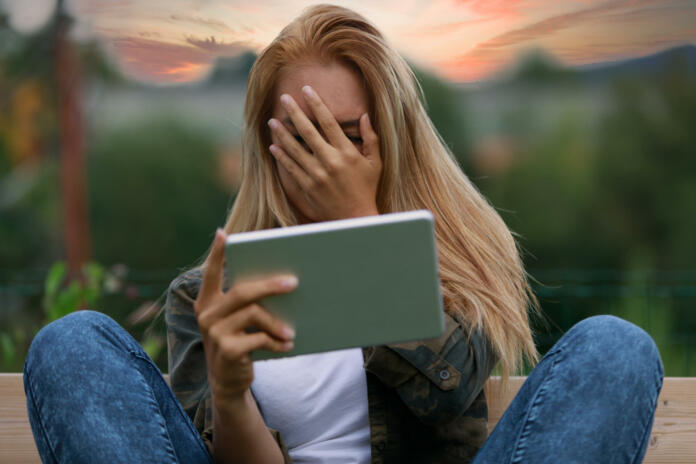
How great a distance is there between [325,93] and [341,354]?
1.40ft

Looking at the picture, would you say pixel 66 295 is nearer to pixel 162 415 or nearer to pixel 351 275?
pixel 162 415

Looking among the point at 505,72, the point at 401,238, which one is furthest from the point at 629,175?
the point at 401,238

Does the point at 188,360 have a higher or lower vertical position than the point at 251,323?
lower

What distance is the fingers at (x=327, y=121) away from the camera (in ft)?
4.24

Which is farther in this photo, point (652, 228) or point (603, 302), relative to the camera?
point (652, 228)

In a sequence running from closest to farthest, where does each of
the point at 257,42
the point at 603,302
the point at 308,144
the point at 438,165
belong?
the point at 308,144
the point at 438,165
the point at 257,42
the point at 603,302

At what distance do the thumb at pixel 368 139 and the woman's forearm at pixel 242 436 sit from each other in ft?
1.45

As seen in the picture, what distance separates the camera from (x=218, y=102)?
369 centimetres

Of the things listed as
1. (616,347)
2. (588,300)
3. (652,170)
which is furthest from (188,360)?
(652,170)

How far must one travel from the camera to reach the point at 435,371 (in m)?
1.17

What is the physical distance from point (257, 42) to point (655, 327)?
2023 mm

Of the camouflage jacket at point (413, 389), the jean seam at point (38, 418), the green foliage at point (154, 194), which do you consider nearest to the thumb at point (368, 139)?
the camouflage jacket at point (413, 389)

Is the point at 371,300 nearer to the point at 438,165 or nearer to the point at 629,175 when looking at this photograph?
the point at 438,165

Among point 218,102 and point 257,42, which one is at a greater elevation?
point 257,42
